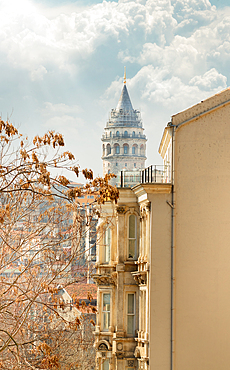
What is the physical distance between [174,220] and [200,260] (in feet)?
5.35

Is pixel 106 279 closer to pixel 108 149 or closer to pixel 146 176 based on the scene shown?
pixel 146 176

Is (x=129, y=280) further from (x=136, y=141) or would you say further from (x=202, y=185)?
(x=136, y=141)

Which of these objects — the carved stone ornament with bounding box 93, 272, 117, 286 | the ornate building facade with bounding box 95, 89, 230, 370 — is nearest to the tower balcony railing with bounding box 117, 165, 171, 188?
the ornate building facade with bounding box 95, 89, 230, 370

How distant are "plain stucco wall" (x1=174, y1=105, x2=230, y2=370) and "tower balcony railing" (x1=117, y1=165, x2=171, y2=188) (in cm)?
89

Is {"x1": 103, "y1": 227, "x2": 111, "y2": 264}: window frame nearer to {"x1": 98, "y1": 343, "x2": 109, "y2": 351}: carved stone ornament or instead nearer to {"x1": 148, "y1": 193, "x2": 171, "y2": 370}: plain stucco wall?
{"x1": 98, "y1": 343, "x2": 109, "y2": 351}: carved stone ornament

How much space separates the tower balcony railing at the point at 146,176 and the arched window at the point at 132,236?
1456mm

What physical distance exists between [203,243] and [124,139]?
116213 millimetres

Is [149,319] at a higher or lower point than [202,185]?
lower

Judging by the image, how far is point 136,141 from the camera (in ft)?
443

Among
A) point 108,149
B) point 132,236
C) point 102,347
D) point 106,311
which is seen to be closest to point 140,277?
point 132,236

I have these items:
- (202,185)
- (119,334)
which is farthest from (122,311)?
(202,185)

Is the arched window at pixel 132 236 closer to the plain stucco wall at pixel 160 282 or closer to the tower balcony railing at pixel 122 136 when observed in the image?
the plain stucco wall at pixel 160 282

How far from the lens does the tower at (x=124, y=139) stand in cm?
13225

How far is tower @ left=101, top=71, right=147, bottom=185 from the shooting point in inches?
5207
